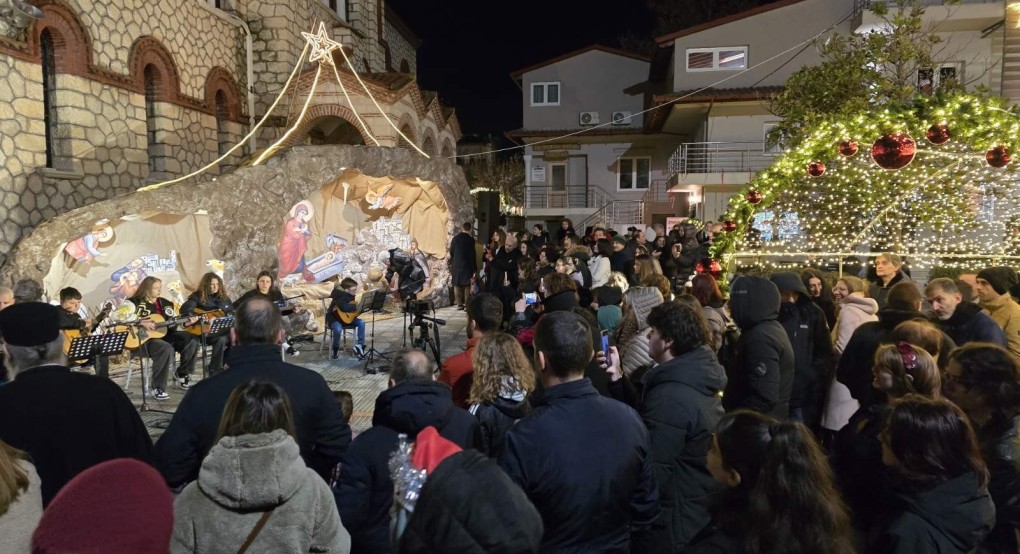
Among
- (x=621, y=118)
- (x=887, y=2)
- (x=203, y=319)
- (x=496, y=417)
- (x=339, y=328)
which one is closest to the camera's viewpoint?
(x=496, y=417)

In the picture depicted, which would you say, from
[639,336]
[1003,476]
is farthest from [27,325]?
[1003,476]

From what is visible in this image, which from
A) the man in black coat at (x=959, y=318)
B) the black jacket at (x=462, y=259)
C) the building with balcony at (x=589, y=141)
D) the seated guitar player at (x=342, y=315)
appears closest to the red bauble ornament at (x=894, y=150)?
the man in black coat at (x=959, y=318)

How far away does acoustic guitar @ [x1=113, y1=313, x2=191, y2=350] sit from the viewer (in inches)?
303

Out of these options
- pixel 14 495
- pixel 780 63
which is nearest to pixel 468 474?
pixel 14 495

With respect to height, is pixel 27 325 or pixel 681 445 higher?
pixel 27 325

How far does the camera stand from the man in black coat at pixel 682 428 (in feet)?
9.82

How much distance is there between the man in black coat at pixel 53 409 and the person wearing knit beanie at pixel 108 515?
1429mm

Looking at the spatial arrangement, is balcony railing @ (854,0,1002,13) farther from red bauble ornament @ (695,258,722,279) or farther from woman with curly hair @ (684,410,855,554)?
woman with curly hair @ (684,410,855,554)

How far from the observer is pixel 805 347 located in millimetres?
4852

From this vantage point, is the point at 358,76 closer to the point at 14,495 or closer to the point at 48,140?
the point at 48,140

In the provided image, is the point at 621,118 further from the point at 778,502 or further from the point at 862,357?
the point at 778,502

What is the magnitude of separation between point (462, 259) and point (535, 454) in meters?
11.9

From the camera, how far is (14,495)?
6.61ft

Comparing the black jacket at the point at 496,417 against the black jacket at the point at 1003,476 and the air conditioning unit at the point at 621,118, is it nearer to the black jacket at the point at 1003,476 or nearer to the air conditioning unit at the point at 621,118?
the black jacket at the point at 1003,476
